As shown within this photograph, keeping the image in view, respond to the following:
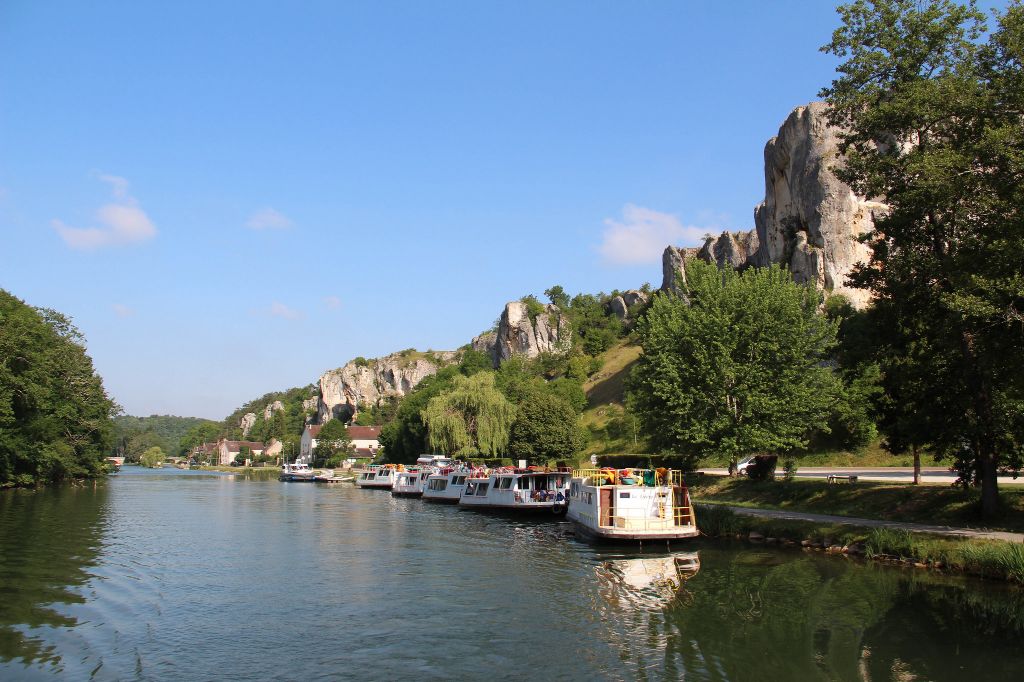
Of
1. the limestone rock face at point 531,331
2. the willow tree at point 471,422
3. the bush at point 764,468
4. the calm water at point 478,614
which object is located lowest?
the calm water at point 478,614

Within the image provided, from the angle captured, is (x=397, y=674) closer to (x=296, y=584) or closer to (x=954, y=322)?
(x=296, y=584)

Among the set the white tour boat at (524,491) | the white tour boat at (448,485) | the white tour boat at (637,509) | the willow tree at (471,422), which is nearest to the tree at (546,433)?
the willow tree at (471,422)

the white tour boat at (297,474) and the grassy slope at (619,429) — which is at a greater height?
the grassy slope at (619,429)

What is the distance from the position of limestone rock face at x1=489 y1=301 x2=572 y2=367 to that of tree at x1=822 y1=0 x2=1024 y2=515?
391 feet

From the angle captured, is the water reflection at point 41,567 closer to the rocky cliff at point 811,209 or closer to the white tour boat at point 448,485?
the white tour boat at point 448,485

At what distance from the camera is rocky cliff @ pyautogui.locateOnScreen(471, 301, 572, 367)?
151375 millimetres

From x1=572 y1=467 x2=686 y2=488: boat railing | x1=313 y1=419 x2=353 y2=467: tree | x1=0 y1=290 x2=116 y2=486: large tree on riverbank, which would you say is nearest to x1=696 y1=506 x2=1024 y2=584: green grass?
x1=572 y1=467 x2=686 y2=488: boat railing

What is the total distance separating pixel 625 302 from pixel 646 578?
12741cm

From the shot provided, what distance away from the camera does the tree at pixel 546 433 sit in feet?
251

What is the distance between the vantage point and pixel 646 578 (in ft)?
79.0

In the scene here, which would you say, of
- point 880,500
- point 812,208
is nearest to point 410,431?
point 812,208

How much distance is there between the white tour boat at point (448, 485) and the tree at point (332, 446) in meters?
84.3

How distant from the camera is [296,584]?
23.4 m

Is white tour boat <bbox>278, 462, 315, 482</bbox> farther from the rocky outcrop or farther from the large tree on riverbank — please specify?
the rocky outcrop
